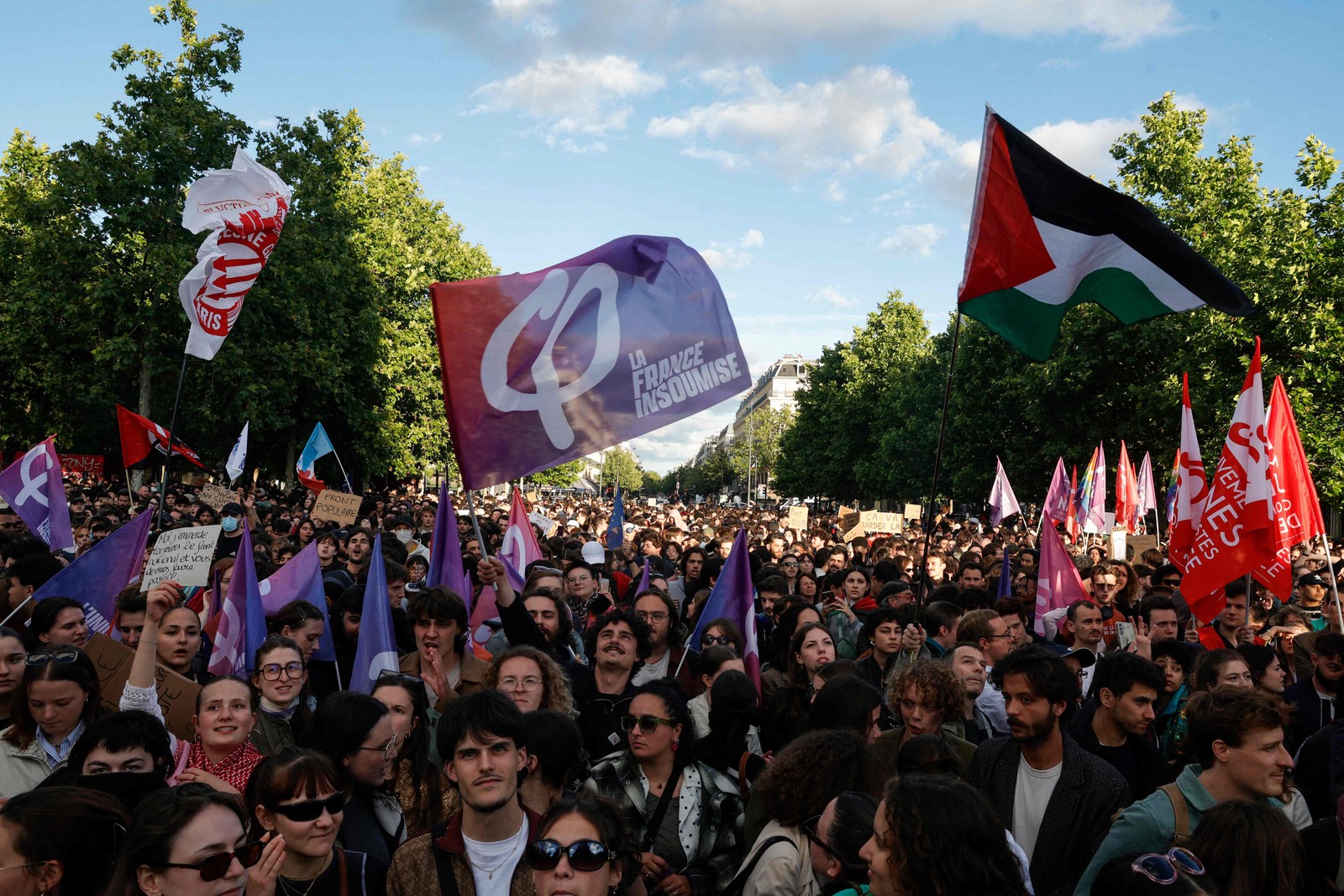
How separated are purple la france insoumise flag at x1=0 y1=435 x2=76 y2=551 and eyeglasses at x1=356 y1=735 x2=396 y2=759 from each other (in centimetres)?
709

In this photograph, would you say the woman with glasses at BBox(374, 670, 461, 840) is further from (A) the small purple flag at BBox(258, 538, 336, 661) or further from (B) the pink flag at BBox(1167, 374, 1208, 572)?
(B) the pink flag at BBox(1167, 374, 1208, 572)

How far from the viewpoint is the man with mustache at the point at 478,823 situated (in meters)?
3.41

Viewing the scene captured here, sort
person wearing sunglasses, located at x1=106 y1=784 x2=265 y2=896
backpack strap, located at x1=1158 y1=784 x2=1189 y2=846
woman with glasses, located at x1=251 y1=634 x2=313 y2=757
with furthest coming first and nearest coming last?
woman with glasses, located at x1=251 y1=634 x2=313 y2=757, backpack strap, located at x1=1158 y1=784 x2=1189 y2=846, person wearing sunglasses, located at x1=106 y1=784 x2=265 y2=896

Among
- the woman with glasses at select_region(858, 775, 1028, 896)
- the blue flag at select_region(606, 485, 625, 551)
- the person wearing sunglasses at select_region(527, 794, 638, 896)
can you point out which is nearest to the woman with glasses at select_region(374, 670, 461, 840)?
the person wearing sunglasses at select_region(527, 794, 638, 896)

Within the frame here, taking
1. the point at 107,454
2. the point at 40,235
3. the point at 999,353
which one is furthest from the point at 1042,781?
the point at 107,454

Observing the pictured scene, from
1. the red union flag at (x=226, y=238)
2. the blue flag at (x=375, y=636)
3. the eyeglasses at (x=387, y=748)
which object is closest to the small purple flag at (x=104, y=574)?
the blue flag at (x=375, y=636)

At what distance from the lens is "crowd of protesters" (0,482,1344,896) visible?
307 centimetres

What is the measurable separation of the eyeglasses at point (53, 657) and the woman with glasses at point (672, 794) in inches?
94.0

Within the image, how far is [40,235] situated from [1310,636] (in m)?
29.6

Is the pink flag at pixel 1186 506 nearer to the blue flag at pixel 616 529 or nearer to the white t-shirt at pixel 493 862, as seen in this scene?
the white t-shirt at pixel 493 862

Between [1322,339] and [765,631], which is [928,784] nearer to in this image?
[765,631]

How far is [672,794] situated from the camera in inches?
169

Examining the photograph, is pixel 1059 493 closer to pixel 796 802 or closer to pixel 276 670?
pixel 276 670

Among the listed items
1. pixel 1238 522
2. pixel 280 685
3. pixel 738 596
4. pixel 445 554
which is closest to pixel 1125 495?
pixel 1238 522
